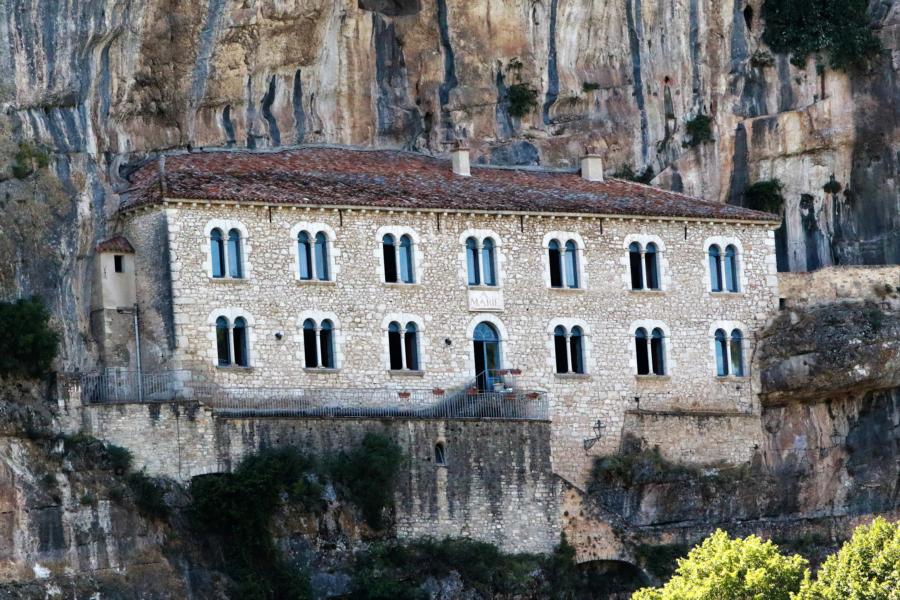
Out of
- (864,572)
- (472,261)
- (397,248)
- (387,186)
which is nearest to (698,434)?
(472,261)

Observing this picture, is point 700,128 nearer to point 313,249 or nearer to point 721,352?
point 721,352

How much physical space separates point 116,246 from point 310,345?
20.2ft

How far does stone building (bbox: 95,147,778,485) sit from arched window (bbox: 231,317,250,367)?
0.13 ft

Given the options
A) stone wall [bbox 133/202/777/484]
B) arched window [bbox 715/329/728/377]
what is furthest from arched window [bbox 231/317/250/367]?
arched window [bbox 715/329/728/377]

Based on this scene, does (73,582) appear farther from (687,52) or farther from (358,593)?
(687,52)

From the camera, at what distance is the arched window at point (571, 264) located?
8838cm

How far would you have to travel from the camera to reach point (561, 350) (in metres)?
87.9

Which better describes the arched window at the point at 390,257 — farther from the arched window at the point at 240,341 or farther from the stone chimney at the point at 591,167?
the stone chimney at the point at 591,167

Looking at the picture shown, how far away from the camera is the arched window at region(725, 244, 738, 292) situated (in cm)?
9100

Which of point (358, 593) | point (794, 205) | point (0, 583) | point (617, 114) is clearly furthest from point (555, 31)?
point (0, 583)

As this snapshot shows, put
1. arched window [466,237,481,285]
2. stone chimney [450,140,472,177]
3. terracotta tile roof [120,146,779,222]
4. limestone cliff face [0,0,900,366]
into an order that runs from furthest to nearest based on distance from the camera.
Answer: stone chimney [450,140,472,177]
limestone cliff face [0,0,900,366]
arched window [466,237,481,285]
terracotta tile roof [120,146,779,222]

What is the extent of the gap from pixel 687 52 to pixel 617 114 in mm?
3076

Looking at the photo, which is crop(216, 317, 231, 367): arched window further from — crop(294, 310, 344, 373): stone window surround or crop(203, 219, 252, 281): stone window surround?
crop(294, 310, 344, 373): stone window surround

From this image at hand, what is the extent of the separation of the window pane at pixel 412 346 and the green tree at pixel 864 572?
17197 millimetres
